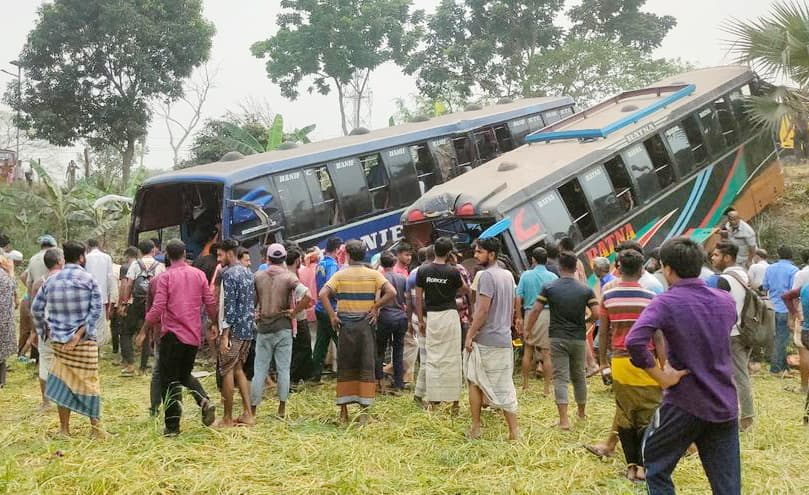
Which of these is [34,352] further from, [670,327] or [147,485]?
[670,327]

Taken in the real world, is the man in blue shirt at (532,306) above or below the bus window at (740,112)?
below

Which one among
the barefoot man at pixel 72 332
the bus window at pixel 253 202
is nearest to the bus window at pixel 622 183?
the bus window at pixel 253 202

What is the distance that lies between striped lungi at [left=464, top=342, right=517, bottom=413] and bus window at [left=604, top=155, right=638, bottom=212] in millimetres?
5439

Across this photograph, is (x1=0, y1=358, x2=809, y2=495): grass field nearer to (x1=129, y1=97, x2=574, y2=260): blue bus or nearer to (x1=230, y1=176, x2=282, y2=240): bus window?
(x1=230, y1=176, x2=282, y2=240): bus window

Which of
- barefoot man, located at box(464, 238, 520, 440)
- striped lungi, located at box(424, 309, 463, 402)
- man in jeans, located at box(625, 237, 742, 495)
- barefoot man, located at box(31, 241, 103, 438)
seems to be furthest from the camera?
striped lungi, located at box(424, 309, 463, 402)

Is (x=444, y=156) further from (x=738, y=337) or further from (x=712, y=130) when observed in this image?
(x=738, y=337)

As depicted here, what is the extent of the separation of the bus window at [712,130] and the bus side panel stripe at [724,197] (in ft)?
1.57

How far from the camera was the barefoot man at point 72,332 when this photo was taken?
5.96 m

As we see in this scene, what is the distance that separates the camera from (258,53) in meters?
33.3

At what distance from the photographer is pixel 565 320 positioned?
6438 mm

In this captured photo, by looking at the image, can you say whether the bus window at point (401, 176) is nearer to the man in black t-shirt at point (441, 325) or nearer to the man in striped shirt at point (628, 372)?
the man in black t-shirt at point (441, 325)

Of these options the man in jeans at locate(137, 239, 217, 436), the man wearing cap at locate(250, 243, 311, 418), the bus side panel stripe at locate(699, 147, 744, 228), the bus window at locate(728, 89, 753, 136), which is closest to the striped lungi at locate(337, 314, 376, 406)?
the man wearing cap at locate(250, 243, 311, 418)

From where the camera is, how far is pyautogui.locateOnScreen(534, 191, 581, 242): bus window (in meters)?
9.61

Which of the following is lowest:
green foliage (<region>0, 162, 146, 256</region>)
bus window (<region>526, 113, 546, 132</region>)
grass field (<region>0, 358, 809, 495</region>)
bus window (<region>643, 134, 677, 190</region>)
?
grass field (<region>0, 358, 809, 495</region>)
